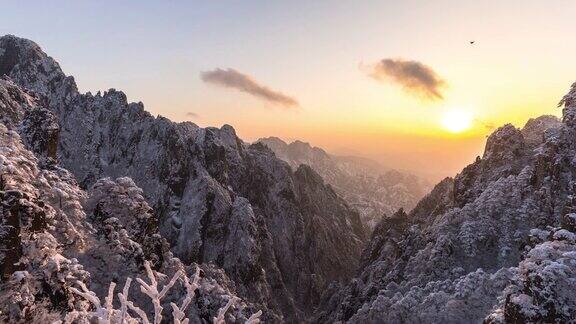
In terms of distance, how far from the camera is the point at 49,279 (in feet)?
106

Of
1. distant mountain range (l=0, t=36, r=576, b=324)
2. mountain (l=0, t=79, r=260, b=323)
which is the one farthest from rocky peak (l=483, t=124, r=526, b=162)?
mountain (l=0, t=79, r=260, b=323)

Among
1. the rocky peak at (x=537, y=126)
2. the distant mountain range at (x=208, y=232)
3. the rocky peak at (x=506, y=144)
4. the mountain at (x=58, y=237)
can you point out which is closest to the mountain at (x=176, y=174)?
the distant mountain range at (x=208, y=232)

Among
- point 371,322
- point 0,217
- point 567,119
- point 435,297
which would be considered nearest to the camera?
point 0,217

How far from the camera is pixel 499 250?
7438cm

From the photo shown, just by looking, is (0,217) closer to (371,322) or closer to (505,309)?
(505,309)

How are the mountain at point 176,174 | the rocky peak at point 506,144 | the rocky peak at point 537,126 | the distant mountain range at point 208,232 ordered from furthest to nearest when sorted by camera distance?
the mountain at point 176,174
the rocky peak at point 537,126
the rocky peak at point 506,144
the distant mountain range at point 208,232

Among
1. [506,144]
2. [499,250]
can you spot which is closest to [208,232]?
[506,144]

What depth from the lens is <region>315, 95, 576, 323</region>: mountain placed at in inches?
1276

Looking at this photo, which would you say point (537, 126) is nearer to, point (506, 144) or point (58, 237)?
point (506, 144)

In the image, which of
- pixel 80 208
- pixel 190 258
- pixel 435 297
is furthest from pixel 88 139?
pixel 435 297

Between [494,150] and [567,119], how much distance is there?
1089 inches

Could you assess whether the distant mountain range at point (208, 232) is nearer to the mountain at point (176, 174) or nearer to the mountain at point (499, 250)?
the mountain at point (499, 250)

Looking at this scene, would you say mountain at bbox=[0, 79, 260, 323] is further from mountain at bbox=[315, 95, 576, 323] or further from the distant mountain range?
mountain at bbox=[315, 95, 576, 323]

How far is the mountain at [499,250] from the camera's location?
106ft
